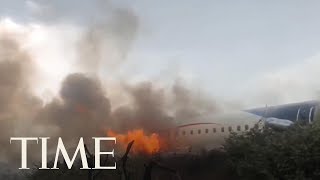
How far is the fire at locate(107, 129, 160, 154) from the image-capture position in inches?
2303

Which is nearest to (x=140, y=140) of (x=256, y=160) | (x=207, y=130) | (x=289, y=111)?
(x=207, y=130)

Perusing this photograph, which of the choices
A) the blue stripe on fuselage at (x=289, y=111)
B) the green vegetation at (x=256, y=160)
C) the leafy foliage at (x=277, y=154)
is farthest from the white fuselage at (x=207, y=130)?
the leafy foliage at (x=277, y=154)

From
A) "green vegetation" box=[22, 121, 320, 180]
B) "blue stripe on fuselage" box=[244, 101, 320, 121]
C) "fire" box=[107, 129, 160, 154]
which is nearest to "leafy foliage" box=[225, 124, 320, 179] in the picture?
"green vegetation" box=[22, 121, 320, 180]

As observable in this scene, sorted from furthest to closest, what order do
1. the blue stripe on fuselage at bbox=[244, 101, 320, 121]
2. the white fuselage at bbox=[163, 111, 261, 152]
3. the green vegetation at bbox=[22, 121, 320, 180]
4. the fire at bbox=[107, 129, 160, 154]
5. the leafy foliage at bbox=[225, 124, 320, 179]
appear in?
the fire at bbox=[107, 129, 160, 154] < the white fuselage at bbox=[163, 111, 261, 152] < the blue stripe on fuselage at bbox=[244, 101, 320, 121] < the green vegetation at bbox=[22, 121, 320, 180] < the leafy foliage at bbox=[225, 124, 320, 179]

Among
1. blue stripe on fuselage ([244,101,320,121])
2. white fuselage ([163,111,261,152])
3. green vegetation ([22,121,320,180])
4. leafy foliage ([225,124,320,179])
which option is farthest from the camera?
white fuselage ([163,111,261,152])

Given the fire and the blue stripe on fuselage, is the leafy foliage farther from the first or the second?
the fire

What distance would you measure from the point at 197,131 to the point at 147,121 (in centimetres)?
626

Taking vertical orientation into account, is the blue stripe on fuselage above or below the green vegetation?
above

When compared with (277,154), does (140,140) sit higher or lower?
higher

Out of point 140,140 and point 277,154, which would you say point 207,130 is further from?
point 277,154

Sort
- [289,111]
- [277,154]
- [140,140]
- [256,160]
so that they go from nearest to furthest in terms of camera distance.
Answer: [277,154], [256,160], [289,111], [140,140]

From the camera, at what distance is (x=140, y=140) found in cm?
6012

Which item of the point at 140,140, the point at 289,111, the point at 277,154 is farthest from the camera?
the point at 140,140

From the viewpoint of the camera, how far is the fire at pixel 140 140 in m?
58.5
